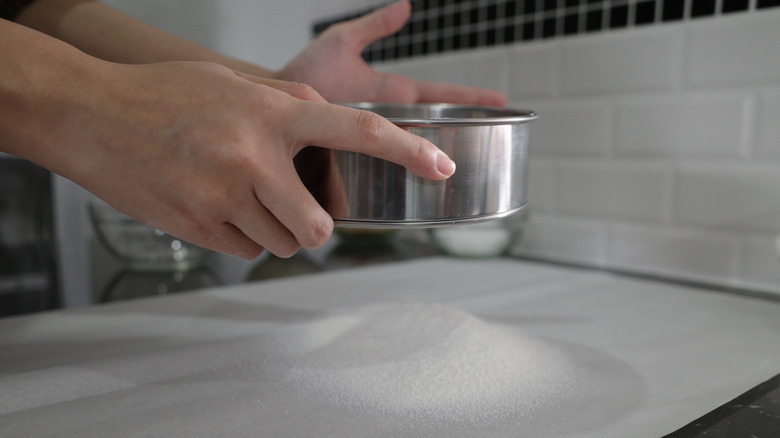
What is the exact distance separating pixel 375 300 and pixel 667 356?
300mm

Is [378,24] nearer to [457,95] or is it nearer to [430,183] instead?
[457,95]

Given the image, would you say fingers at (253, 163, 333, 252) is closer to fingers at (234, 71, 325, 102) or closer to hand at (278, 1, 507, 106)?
fingers at (234, 71, 325, 102)

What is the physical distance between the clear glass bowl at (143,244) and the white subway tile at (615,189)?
52cm

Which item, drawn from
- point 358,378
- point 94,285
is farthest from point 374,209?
point 94,285

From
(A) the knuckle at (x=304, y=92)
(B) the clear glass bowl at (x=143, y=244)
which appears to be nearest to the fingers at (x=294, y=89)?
(A) the knuckle at (x=304, y=92)

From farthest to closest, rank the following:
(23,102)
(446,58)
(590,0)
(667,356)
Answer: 1. (446,58)
2. (590,0)
3. (667,356)
4. (23,102)

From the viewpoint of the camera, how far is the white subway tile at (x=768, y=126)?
710 millimetres

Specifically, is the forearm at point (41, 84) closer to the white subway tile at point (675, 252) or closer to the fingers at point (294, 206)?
the fingers at point (294, 206)

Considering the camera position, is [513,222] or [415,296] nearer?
[415,296]

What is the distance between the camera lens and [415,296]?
0.71 metres

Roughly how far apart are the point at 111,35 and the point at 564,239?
0.66m

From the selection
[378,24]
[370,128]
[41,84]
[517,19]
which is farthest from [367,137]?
[517,19]

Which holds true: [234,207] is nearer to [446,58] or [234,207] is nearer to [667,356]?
[667,356]

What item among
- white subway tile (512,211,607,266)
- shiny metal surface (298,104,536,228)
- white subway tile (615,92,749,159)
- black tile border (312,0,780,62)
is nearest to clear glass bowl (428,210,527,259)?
white subway tile (512,211,607,266)
